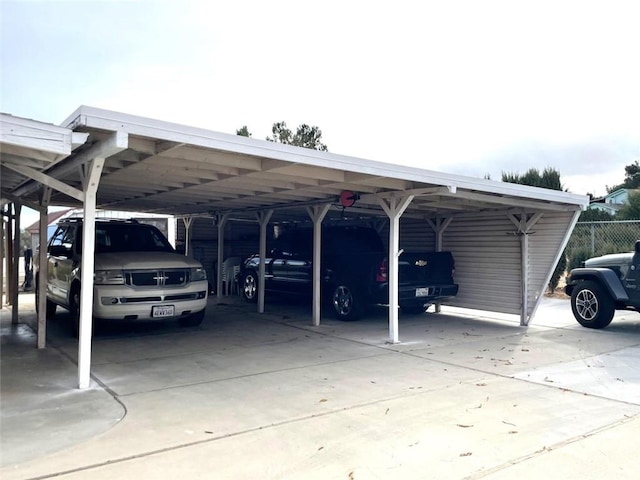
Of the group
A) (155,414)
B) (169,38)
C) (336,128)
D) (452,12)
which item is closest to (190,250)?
(169,38)

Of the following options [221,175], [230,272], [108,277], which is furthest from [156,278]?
[230,272]

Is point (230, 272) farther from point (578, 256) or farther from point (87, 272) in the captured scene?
point (578, 256)

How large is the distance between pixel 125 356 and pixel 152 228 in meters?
3.04

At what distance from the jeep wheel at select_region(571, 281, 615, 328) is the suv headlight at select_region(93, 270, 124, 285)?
781cm

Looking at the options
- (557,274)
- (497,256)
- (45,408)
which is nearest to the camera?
(45,408)

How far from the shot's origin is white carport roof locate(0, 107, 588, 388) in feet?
14.3

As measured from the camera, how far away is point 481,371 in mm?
6102

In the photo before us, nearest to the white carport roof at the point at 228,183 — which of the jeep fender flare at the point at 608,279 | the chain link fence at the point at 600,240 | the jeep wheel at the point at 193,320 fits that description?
the jeep fender flare at the point at 608,279

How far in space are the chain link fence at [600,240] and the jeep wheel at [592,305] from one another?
6615mm

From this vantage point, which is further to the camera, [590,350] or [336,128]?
[336,128]

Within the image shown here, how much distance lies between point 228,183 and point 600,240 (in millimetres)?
13751

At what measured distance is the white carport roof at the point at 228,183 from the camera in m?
4.36

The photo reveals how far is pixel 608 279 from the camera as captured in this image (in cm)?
873

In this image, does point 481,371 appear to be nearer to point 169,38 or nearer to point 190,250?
point 169,38
